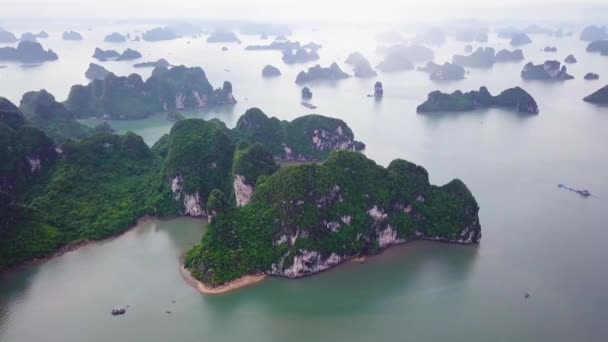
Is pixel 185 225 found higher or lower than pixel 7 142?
lower

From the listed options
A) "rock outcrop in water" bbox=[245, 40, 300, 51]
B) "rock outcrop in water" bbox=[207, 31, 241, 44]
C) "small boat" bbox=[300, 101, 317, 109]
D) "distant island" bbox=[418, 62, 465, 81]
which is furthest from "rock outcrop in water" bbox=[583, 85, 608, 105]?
"rock outcrop in water" bbox=[207, 31, 241, 44]

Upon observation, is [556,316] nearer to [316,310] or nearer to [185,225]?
[316,310]

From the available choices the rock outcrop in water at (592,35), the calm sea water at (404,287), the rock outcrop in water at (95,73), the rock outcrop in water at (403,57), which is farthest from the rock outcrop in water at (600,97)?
the rock outcrop in water at (592,35)

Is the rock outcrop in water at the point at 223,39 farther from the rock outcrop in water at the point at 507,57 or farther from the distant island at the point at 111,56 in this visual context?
the rock outcrop in water at the point at 507,57

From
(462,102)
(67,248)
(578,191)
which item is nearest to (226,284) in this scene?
(67,248)

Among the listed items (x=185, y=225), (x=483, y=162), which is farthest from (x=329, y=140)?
(x=185, y=225)

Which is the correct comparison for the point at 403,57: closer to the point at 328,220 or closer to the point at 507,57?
the point at 507,57
